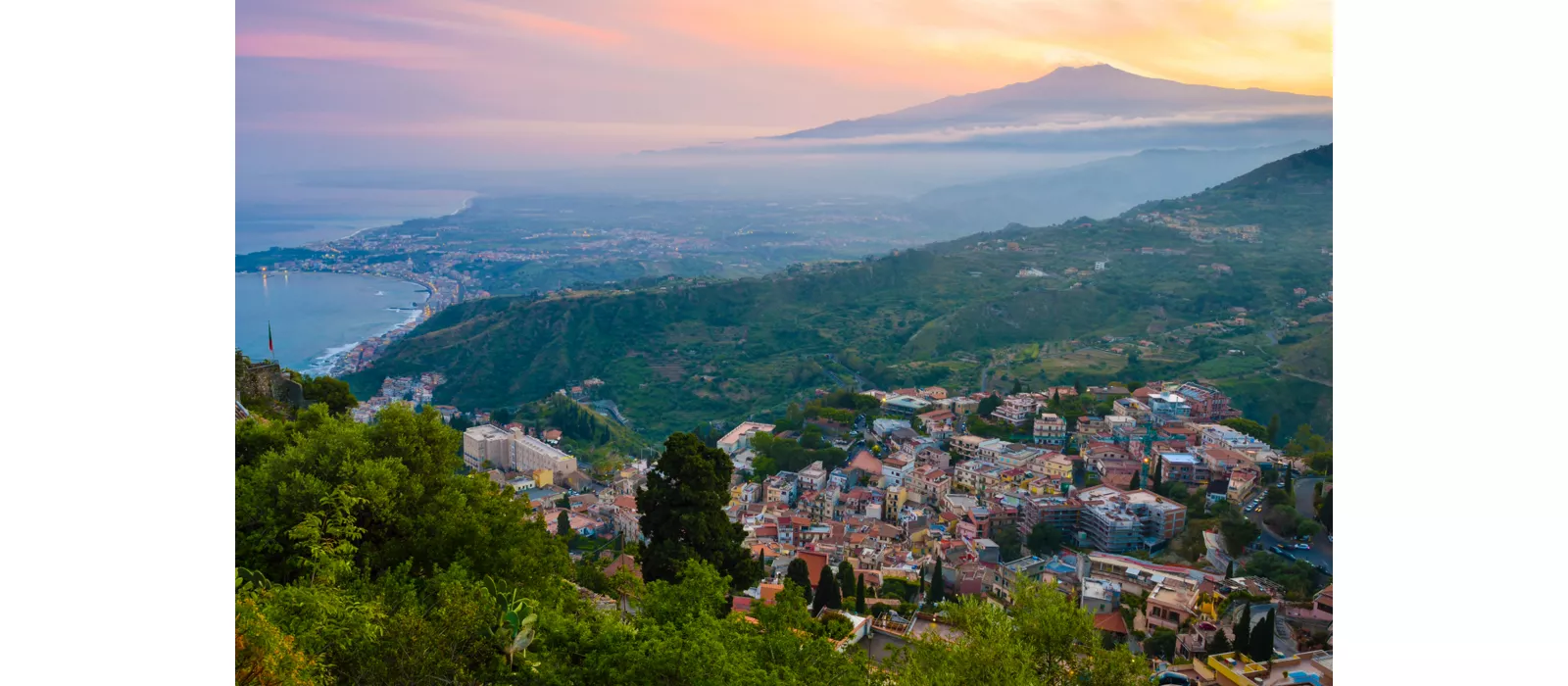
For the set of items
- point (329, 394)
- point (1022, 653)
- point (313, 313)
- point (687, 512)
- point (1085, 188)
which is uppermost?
point (1085, 188)

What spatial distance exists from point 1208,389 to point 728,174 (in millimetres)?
10511

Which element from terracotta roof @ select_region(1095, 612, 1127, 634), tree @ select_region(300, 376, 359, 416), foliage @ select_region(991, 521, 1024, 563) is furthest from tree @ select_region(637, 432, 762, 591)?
foliage @ select_region(991, 521, 1024, 563)

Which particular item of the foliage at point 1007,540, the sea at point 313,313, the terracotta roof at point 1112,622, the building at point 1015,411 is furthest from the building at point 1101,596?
the sea at point 313,313

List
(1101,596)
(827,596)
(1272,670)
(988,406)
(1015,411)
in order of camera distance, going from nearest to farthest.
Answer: (1272,670), (827,596), (1101,596), (1015,411), (988,406)

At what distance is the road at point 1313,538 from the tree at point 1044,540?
2243mm

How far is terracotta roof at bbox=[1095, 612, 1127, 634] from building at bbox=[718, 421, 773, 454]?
8.18m

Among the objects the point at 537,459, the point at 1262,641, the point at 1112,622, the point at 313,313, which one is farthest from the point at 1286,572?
the point at 313,313

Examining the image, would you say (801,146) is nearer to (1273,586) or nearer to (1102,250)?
(1273,586)

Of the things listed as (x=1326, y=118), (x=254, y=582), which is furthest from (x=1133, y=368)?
(x=254, y=582)

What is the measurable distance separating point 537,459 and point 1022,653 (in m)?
12.3

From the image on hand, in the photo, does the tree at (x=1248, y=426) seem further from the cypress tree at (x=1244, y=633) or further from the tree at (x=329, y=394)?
the tree at (x=329, y=394)

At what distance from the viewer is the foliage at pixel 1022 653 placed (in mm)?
2754

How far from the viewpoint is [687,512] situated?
17.1 feet

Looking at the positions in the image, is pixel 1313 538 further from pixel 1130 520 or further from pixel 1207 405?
pixel 1207 405
